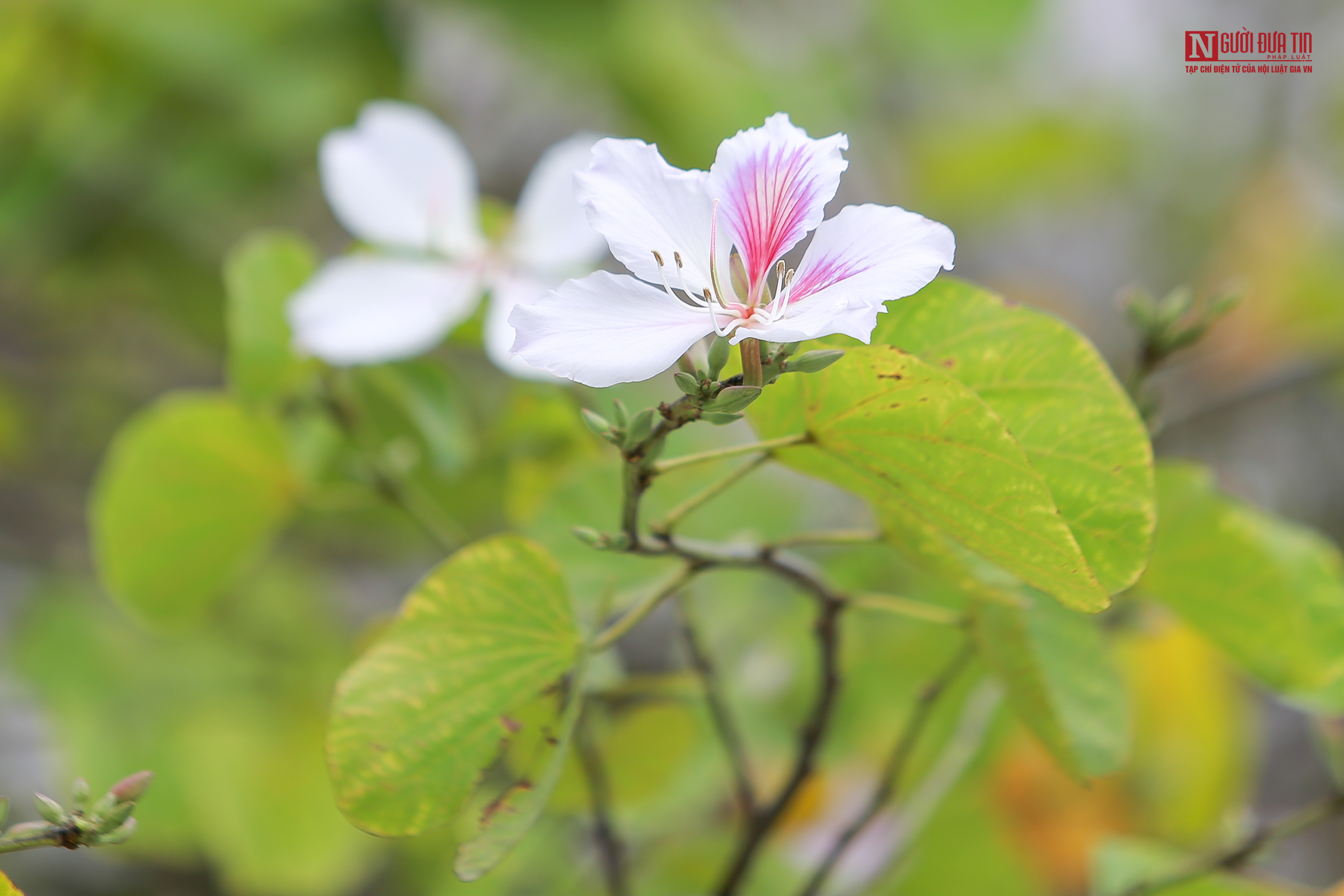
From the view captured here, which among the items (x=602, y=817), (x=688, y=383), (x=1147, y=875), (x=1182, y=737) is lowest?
(x=1182, y=737)

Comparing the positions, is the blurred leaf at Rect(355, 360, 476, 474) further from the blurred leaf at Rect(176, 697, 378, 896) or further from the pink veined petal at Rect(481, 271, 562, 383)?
the blurred leaf at Rect(176, 697, 378, 896)

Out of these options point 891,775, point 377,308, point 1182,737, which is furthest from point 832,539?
point 1182,737

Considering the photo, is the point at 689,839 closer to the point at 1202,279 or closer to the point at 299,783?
the point at 299,783

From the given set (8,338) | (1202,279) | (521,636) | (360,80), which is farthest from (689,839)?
(1202,279)

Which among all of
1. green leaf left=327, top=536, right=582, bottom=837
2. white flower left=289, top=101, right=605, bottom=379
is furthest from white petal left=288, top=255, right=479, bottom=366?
green leaf left=327, top=536, right=582, bottom=837

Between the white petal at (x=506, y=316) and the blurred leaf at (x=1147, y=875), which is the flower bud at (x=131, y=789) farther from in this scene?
the blurred leaf at (x=1147, y=875)

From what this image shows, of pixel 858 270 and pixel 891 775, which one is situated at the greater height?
pixel 858 270

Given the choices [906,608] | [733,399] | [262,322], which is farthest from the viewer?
[262,322]

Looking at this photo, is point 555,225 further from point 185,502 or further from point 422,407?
point 185,502
